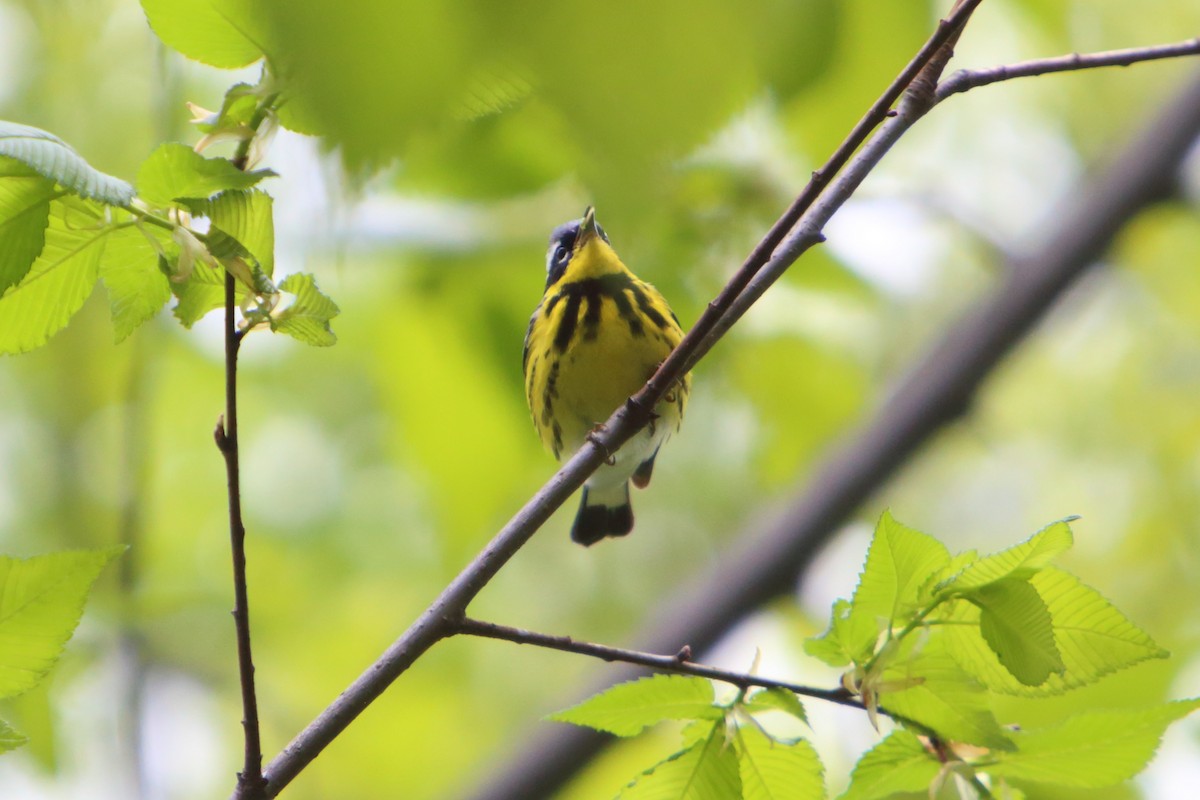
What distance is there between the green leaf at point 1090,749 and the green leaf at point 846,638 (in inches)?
9.0

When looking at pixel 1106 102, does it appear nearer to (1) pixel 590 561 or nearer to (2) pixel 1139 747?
(1) pixel 590 561

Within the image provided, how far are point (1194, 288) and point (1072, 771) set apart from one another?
4.38m

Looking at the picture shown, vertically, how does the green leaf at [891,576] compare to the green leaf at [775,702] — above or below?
above

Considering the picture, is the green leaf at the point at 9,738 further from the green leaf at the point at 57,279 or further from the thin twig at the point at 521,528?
the green leaf at the point at 57,279

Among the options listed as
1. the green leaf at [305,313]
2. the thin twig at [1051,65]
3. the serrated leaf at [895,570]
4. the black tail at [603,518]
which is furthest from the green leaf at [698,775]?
the black tail at [603,518]

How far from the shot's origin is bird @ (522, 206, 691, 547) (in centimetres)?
366

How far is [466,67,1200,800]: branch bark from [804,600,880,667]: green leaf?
6.87 ft

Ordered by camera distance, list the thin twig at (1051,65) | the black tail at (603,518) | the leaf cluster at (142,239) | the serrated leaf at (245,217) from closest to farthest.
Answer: the leaf cluster at (142,239), the serrated leaf at (245,217), the thin twig at (1051,65), the black tail at (603,518)

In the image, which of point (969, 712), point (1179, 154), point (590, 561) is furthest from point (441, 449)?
point (590, 561)

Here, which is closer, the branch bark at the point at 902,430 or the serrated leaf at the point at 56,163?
the serrated leaf at the point at 56,163

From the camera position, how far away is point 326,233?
58cm

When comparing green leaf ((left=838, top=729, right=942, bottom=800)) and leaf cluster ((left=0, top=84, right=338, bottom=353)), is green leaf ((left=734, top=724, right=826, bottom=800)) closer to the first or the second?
green leaf ((left=838, top=729, right=942, bottom=800))

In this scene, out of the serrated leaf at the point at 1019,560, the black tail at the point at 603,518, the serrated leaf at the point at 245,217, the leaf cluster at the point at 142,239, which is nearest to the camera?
the leaf cluster at the point at 142,239

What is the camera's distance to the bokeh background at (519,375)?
48cm
